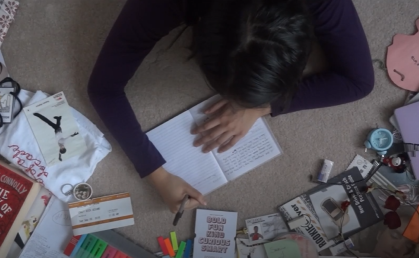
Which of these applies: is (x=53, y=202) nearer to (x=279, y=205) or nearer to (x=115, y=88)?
(x=115, y=88)

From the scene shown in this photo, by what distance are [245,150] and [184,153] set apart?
0.16 meters

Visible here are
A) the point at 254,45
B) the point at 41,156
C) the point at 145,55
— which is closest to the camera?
the point at 254,45

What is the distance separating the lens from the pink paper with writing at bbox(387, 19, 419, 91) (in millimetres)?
1001

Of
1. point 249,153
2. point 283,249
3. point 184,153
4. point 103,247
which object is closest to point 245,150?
point 249,153

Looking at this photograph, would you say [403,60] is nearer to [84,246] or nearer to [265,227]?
[265,227]

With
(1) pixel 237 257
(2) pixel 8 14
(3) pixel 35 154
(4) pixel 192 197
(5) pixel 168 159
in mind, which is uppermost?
(2) pixel 8 14

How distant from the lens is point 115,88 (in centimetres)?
85

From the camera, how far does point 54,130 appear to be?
3.11 ft

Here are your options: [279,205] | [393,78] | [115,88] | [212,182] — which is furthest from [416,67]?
[115,88]

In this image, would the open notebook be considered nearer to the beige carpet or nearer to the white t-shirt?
the beige carpet

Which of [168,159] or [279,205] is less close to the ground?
[168,159]

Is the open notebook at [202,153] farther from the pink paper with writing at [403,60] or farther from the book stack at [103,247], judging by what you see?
the pink paper with writing at [403,60]

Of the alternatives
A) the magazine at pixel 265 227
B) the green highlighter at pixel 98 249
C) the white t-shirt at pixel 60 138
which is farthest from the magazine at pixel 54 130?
the magazine at pixel 265 227

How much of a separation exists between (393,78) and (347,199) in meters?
0.34
